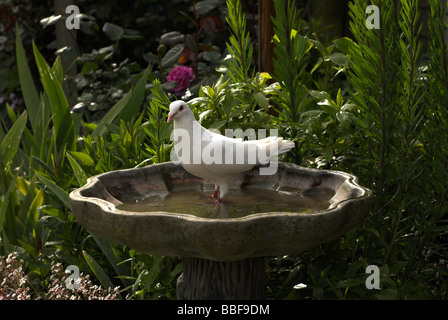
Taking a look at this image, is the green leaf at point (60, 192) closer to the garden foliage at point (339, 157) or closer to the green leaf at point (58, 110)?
the garden foliage at point (339, 157)

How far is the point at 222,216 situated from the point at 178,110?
1.21ft

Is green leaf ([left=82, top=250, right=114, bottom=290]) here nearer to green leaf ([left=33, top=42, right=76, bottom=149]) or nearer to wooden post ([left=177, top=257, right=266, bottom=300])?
wooden post ([left=177, top=257, right=266, bottom=300])

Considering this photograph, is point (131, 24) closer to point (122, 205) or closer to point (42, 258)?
point (42, 258)

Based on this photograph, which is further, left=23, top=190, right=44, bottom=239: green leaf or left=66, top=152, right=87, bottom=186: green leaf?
left=23, top=190, right=44, bottom=239: green leaf

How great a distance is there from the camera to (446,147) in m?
1.97

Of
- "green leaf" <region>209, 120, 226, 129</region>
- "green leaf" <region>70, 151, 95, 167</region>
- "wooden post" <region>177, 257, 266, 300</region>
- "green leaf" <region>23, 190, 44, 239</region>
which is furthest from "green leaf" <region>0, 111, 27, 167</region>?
"wooden post" <region>177, 257, 266, 300</region>

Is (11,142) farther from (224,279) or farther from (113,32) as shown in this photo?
(224,279)

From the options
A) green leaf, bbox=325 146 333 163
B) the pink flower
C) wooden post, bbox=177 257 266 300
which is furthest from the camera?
the pink flower

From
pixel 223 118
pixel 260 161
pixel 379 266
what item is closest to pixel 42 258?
pixel 223 118

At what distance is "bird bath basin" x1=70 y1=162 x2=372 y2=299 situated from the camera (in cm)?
164

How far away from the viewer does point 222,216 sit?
1921 millimetres

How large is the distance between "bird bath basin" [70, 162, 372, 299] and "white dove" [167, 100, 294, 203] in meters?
0.13

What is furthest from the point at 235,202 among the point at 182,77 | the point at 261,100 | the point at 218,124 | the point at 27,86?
the point at 27,86

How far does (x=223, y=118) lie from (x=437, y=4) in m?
0.88
